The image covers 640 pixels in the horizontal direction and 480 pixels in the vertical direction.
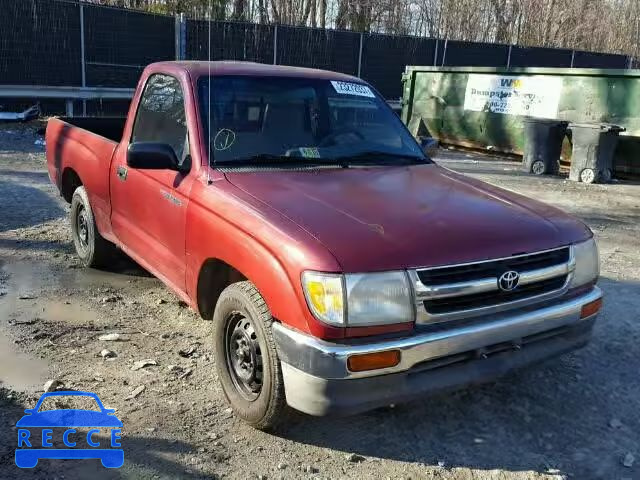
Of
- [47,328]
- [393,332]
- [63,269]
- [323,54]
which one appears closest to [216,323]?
[393,332]

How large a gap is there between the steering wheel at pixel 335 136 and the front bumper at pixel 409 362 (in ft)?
5.50

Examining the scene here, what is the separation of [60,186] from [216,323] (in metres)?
3.51

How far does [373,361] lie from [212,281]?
1.33 m

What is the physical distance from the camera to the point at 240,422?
135 inches

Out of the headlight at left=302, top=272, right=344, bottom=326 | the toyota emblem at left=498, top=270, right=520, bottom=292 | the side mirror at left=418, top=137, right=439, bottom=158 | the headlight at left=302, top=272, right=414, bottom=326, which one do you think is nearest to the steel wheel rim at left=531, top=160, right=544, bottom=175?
the side mirror at left=418, top=137, right=439, bottom=158

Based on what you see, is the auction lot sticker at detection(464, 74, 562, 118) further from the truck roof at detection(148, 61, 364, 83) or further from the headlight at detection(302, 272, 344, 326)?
the headlight at detection(302, 272, 344, 326)

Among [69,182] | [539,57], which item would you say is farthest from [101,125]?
[539,57]

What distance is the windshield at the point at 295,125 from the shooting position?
156 inches

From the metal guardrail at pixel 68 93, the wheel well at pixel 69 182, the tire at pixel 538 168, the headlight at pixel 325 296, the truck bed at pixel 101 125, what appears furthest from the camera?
the metal guardrail at pixel 68 93

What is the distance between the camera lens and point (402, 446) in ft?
10.8

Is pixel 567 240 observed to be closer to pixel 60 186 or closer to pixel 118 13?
pixel 60 186

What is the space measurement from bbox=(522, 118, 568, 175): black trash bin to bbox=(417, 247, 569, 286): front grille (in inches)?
362

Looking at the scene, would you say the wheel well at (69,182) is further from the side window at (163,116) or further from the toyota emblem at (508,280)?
the toyota emblem at (508,280)

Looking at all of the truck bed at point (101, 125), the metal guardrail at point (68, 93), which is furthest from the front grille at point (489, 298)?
the metal guardrail at point (68, 93)
